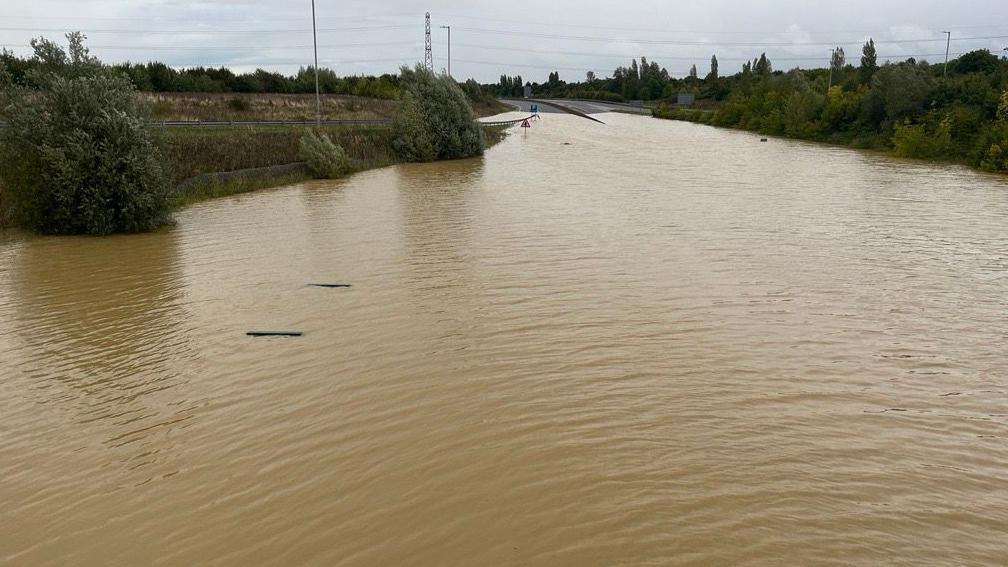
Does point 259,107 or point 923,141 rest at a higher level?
point 259,107

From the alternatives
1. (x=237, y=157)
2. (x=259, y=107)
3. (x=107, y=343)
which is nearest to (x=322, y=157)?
(x=237, y=157)

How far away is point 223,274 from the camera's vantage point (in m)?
12.0

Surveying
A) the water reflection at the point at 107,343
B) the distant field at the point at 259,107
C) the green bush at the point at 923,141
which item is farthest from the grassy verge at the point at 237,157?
the green bush at the point at 923,141

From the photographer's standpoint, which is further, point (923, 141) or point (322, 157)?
point (923, 141)

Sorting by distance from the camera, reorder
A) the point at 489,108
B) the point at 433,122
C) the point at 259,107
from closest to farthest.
Result: 1. the point at 433,122
2. the point at 259,107
3. the point at 489,108

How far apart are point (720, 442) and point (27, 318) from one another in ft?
29.4

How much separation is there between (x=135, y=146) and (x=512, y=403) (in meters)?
13.5

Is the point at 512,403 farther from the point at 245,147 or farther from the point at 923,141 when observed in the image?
the point at 923,141

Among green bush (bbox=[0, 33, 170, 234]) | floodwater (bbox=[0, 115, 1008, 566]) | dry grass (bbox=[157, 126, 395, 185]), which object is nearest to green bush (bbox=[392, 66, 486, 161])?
dry grass (bbox=[157, 126, 395, 185])

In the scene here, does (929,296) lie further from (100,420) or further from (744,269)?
(100,420)

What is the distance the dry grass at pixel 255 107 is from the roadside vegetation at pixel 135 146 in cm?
53

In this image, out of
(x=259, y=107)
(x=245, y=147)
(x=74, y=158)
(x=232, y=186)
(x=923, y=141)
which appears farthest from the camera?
(x=259, y=107)

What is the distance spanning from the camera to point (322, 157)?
93.4 feet

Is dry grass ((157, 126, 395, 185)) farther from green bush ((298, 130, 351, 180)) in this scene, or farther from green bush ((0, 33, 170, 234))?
green bush ((0, 33, 170, 234))
